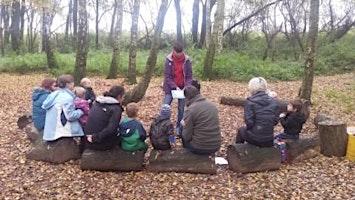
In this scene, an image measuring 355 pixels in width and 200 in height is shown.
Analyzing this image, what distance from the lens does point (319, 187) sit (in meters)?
5.38

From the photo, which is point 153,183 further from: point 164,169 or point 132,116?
point 132,116

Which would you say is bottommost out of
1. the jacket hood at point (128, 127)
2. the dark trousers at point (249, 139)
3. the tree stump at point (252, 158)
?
the tree stump at point (252, 158)

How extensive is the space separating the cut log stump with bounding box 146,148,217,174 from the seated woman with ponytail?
67 cm

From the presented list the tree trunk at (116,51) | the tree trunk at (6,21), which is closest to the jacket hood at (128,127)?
the tree trunk at (116,51)

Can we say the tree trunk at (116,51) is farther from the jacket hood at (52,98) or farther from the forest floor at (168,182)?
the jacket hood at (52,98)

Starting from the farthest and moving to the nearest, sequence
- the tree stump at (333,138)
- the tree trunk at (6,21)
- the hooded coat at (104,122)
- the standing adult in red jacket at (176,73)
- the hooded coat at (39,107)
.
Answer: the tree trunk at (6,21) → the standing adult in red jacket at (176,73) → the hooded coat at (39,107) → the tree stump at (333,138) → the hooded coat at (104,122)

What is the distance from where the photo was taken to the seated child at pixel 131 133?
5711mm

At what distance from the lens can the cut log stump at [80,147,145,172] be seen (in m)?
5.68

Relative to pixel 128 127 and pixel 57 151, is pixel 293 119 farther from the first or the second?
pixel 57 151

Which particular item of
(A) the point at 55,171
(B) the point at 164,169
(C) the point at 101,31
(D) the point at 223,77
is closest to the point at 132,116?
(B) the point at 164,169

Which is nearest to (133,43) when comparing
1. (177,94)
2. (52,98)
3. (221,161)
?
(177,94)

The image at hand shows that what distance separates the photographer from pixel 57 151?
6.02m

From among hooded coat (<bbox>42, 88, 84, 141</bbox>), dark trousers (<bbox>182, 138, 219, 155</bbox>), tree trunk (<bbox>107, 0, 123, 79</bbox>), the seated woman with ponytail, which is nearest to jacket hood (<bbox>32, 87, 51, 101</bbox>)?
hooded coat (<bbox>42, 88, 84, 141</bbox>)

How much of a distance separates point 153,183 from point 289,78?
Result: 11.8 meters
